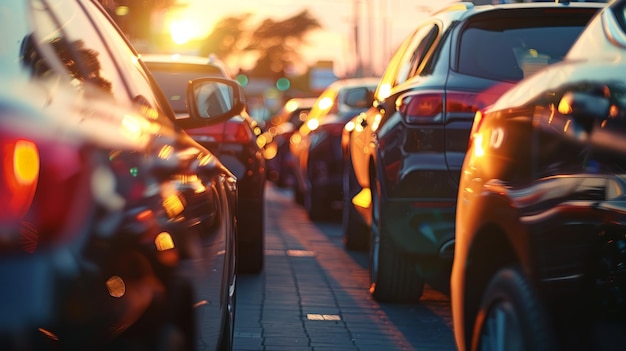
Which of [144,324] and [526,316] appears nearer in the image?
[144,324]

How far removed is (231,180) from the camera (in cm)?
525

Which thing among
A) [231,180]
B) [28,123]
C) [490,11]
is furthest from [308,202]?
[28,123]

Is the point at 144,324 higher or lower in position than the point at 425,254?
higher

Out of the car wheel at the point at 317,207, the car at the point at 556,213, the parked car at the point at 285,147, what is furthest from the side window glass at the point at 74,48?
the parked car at the point at 285,147

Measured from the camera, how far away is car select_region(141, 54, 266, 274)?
9.21 metres

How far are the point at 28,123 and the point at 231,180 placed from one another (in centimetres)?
269

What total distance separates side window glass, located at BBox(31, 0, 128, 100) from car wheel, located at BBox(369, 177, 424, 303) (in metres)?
4.15

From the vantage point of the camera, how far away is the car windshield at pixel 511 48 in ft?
24.2

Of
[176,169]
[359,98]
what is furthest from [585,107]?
[359,98]

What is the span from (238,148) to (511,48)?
98.3 inches

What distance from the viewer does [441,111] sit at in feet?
23.8

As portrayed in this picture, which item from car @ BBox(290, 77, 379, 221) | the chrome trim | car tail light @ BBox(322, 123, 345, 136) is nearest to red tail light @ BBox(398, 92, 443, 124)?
the chrome trim

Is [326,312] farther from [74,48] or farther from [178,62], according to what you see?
[74,48]

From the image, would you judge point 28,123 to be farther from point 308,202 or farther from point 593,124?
point 308,202
